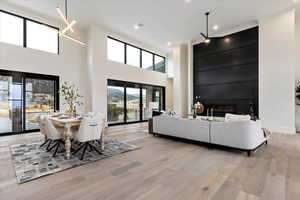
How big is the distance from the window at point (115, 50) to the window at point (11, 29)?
3.09 meters

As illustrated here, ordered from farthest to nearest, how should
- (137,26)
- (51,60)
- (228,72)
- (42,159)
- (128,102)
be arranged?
(128,102)
(228,72)
(137,26)
(51,60)
(42,159)

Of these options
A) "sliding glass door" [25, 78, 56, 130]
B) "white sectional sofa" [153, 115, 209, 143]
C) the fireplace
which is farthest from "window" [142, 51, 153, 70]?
"sliding glass door" [25, 78, 56, 130]

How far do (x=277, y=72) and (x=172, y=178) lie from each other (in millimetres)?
5724

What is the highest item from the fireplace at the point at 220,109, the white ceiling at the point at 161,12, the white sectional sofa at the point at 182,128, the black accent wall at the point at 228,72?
the white ceiling at the point at 161,12

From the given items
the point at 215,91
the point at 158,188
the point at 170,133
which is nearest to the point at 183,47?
the point at 215,91

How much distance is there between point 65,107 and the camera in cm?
605

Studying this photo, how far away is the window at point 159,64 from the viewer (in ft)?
31.4

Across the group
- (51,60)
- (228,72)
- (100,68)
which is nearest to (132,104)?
(100,68)

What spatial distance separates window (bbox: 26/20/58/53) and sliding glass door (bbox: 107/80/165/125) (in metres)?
2.53

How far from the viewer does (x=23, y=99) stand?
5.17 meters

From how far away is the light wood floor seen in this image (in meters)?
1.91

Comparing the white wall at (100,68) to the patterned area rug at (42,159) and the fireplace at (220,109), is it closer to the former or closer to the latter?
the patterned area rug at (42,159)

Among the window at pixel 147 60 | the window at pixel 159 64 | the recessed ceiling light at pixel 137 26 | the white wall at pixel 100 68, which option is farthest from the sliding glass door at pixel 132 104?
the recessed ceiling light at pixel 137 26

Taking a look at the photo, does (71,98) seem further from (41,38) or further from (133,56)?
(133,56)
